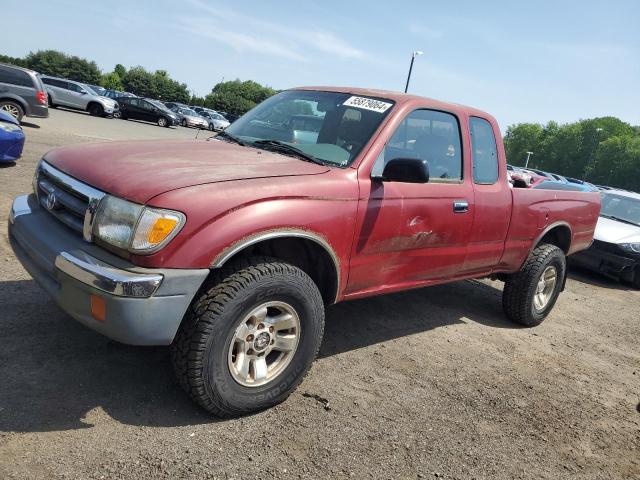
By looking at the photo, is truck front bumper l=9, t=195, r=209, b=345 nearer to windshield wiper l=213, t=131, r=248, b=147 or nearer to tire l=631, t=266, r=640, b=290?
windshield wiper l=213, t=131, r=248, b=147

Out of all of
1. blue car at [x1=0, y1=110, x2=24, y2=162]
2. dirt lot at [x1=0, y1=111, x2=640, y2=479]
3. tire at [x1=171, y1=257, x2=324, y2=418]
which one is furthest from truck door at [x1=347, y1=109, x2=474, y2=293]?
blue car at [x1=0, y1=110, x2=24, y2=162]

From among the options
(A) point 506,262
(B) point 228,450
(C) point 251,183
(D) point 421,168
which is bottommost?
(B) point 228,450

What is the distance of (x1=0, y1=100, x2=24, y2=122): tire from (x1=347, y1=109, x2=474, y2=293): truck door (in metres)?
13.4

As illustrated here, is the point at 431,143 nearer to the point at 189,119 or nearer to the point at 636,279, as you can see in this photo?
the point at 636,279

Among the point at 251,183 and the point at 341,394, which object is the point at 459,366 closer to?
the point at 341,394

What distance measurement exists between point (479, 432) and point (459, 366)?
3.02 feet

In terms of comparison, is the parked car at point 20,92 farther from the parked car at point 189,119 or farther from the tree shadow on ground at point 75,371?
the parked car at point 189,119

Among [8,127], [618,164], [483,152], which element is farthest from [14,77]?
[618,164]

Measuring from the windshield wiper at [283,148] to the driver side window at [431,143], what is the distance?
0.44m

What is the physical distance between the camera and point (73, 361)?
10.3 ft

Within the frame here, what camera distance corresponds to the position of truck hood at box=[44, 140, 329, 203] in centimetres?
261

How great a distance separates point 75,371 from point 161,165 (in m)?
1.31

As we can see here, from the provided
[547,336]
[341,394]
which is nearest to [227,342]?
[341,394]

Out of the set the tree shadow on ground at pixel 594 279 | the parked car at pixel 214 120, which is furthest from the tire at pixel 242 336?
the parked car at pixel 214 120
